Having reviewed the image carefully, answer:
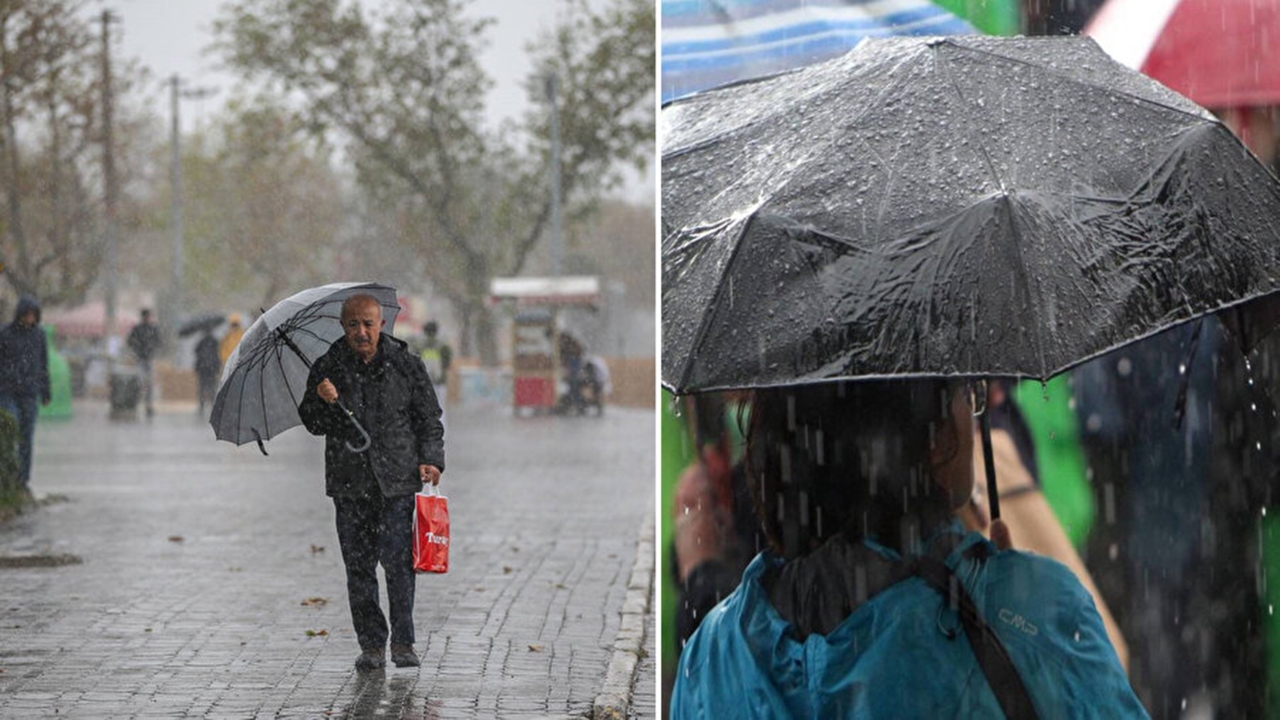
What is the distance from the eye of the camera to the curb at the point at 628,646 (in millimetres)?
7051

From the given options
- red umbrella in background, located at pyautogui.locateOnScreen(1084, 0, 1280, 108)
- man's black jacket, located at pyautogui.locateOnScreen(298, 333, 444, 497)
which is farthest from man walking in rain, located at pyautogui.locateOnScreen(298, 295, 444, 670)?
red umbrella in background, located at pyautogui.locateOnScreen(1084, 0, 1280, 108)

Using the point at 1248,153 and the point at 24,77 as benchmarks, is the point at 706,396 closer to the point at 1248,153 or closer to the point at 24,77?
the point at 1248,153

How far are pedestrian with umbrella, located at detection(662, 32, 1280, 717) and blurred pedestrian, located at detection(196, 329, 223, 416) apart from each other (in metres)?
29.8

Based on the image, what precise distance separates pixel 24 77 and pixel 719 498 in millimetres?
21312

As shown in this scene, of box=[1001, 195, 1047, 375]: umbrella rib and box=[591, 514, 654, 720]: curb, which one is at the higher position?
box=[1001, 195, 1047, 375]: umbrella rib

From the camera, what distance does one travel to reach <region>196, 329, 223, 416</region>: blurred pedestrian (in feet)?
107

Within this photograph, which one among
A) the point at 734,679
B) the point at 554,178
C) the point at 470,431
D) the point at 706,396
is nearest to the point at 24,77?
the point at 470,431

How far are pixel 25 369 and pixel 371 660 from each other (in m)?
8.53

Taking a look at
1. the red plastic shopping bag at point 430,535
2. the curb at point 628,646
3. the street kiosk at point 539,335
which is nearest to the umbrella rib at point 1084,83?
the curb at point 628,646

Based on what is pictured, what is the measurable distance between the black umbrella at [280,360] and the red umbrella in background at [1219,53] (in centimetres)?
408

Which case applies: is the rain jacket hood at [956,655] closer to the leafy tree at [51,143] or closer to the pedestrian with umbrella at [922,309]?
the pedestrian with umbrella at [922,309]

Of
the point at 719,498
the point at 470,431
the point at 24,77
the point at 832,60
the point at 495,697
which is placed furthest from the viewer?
the point at 470,431

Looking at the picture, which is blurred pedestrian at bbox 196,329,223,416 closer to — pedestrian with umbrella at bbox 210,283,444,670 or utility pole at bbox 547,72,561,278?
utility pole at bbox 547,72,561,278

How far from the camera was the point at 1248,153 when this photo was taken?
11.4ft
